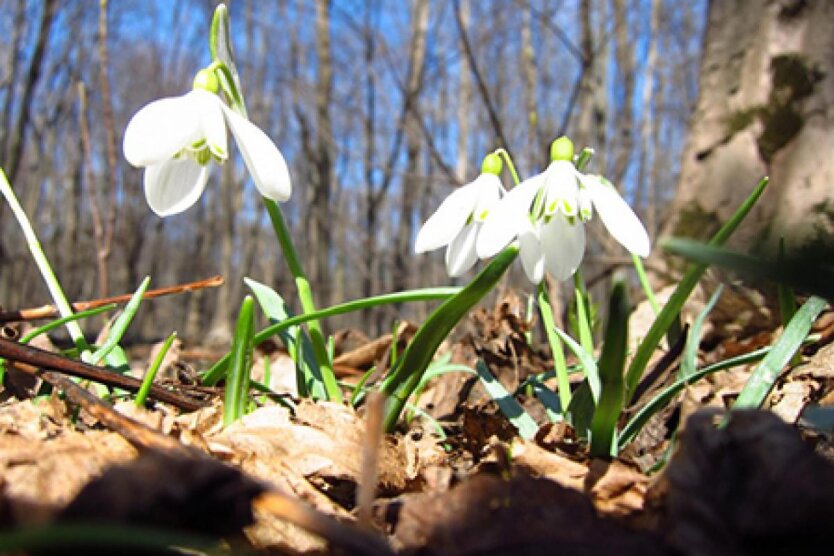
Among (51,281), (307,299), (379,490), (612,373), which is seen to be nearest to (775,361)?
(612,373)

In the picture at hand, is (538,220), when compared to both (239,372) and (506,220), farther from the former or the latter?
(239,372)

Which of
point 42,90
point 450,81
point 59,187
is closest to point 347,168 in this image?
point 450,81

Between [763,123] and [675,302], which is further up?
[763,123]

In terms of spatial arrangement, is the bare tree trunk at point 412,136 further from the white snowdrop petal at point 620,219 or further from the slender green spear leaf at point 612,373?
the slender green spear leaf at point 612,373

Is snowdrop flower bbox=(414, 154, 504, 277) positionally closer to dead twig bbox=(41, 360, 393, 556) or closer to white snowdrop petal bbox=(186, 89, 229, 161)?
white snowdrop petal bbox=(186, 89, 229, 161)

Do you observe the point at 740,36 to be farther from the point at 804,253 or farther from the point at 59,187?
the point at 59,187

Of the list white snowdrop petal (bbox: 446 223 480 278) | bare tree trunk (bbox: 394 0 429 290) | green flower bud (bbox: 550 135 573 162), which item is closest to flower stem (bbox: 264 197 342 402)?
white snowdrop petal (bbox: 446 223 480 278)
